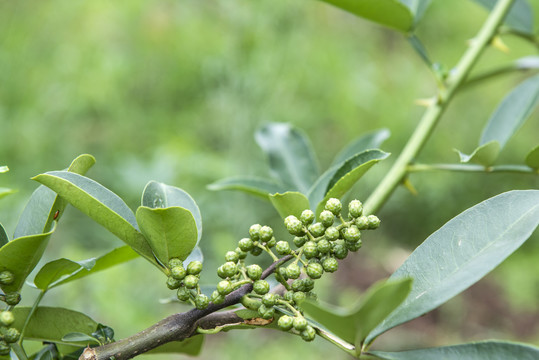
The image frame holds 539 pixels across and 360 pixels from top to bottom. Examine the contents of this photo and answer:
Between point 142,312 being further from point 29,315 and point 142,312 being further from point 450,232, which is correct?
point 450,232

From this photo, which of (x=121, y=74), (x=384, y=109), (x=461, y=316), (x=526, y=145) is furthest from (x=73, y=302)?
(x=526, y=145)

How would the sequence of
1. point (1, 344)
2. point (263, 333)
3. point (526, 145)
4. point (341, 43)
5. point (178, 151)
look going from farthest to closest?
1. point (341, 43)
2. point (526, 145)
3. point (263, 333)
4. point (178, 151)
5. point (1, 344)

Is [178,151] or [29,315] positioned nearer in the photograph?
[29,315]

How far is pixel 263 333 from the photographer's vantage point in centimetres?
291

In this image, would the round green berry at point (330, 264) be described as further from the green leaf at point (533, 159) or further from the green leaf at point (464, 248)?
the green leaf at point (533, 159)

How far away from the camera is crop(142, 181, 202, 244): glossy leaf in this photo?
49 cm

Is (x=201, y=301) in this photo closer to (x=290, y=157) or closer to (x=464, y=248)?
(x=464, y=248)

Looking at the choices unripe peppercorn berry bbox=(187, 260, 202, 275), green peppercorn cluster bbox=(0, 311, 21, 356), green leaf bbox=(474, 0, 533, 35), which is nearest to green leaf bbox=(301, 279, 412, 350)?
unripe peppercorn berry bbox=(187, 260, 202, 275)

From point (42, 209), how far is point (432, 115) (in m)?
0.53

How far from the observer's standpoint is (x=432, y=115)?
0.75 meters

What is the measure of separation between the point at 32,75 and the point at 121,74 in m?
0.52

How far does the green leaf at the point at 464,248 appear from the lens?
39 centimetres

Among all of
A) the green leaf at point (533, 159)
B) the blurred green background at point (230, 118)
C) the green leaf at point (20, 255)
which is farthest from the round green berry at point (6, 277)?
the blurred green background at point (230, 118)

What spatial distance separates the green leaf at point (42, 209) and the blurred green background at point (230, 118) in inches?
51.4
